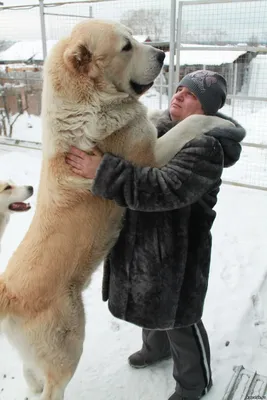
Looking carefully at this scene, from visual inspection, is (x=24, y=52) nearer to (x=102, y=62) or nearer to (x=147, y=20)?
(x=147, y=20)

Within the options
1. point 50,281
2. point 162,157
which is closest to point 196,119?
point 162,157

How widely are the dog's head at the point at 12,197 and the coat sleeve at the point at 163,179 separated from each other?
5.72 feet

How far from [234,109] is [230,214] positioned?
1916 mm

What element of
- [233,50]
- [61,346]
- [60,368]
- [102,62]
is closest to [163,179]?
[102,62]

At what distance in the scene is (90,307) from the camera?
3062 millimetres

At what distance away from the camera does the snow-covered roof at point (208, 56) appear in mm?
5402

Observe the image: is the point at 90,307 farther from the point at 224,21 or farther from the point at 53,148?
the point at 224,21

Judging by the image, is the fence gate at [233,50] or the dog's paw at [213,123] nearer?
the dog's paw at [213,123]

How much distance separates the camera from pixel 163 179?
155 cm

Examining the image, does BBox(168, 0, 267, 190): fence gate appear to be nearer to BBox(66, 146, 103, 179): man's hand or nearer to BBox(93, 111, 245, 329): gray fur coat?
BBox(93, 111, 245, 329): gray fur coat

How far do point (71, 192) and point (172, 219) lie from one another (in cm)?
49

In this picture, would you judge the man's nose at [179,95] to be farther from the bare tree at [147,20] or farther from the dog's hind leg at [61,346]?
the bare tree at [147,20]

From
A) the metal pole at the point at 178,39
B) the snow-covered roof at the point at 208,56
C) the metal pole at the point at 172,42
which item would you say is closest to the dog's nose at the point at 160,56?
the metal pole at the point at 172,42

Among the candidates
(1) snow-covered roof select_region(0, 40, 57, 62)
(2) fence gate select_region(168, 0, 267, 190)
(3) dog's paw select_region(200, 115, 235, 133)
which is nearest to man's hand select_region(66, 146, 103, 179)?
(3) dog's paw select_region(200, 115, 235, 133)
